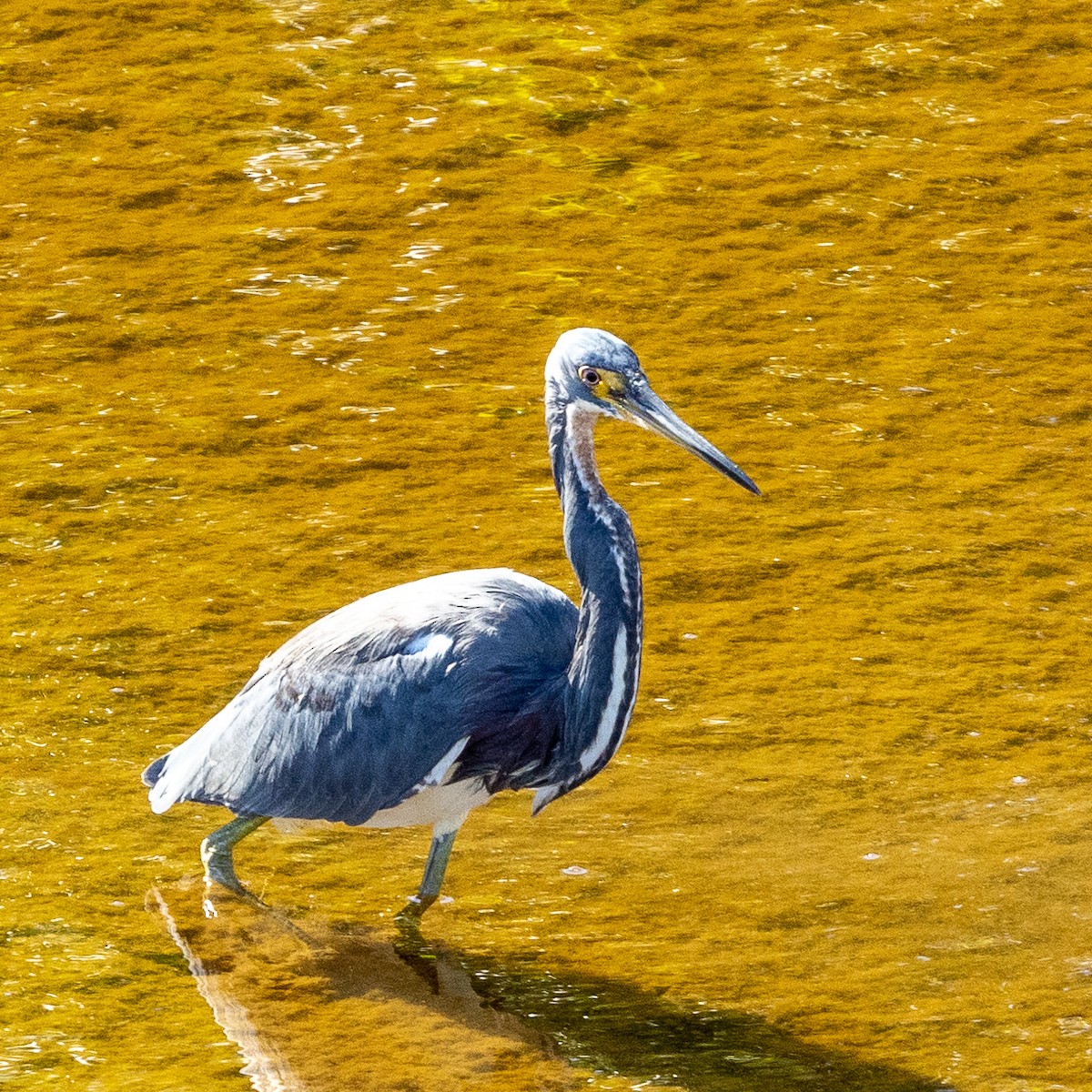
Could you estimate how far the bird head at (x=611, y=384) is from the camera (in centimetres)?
454

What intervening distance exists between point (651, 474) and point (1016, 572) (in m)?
1.32

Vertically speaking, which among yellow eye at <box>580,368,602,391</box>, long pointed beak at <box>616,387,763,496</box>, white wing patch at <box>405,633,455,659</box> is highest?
yellow eye at <box>580,368,602,391</box>

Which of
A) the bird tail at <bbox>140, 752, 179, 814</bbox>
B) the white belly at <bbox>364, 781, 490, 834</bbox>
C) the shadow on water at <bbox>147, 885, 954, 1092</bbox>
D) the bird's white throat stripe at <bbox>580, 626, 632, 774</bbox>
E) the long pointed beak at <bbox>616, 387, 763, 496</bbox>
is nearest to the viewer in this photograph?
the shadow on water at <bbox>147, 885, 954, 1092</bbox>

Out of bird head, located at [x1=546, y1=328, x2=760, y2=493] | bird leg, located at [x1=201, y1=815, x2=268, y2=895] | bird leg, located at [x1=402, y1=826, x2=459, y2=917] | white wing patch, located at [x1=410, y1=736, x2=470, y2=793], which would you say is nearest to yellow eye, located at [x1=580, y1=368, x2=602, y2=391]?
bird head, located at [x1=546, y1=328, x2=760, y2=493]

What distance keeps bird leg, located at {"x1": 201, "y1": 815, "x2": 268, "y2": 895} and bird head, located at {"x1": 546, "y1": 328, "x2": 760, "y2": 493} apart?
1.27 metres

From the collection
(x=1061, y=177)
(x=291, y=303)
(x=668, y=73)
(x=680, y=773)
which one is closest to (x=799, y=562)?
(x=680, y=773)

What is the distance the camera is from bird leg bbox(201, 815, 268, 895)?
4848 mm

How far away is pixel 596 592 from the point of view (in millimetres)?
4617

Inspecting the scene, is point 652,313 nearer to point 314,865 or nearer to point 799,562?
point 799,562

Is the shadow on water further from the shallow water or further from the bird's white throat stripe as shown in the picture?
the bird's white throat stripe

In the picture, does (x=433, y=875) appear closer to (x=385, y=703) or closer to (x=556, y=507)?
(x=385, y=703)

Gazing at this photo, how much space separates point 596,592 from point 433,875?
77 cm

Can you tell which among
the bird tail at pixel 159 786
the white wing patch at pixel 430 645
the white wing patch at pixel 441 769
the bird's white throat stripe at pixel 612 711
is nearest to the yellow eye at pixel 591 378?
the bird's white throat stripe at pixel 612 711

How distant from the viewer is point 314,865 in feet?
16.7
